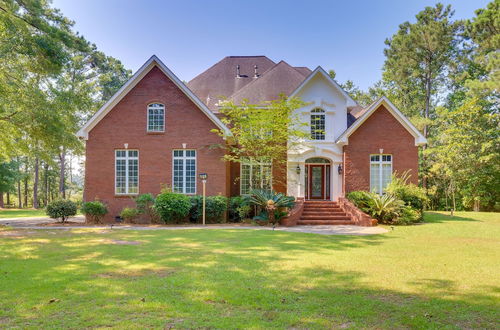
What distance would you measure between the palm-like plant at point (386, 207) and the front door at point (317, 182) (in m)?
4.27

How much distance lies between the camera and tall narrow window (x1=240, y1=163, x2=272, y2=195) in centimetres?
1808

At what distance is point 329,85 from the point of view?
19172 mm

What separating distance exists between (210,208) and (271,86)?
9093 millimetres

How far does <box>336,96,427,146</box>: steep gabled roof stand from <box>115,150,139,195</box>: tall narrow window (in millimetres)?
10929

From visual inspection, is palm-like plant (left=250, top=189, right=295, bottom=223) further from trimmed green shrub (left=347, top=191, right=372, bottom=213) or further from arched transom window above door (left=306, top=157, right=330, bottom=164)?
arched transom window above door (left=306, top=157, right=330, bottom=164)

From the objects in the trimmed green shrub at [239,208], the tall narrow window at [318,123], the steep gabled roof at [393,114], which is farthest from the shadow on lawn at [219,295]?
the tall narrow window at [318,123]

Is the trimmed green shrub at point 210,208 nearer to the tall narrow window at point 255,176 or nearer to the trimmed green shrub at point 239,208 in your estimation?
the trimmed green shrub at point 239,208

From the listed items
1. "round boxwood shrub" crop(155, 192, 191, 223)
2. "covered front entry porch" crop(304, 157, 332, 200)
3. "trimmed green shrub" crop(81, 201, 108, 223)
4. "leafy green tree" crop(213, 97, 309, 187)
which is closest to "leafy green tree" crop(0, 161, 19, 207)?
"trimmed green shrub" crop(81, 201, 108, 223)

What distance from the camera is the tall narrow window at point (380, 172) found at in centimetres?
1847

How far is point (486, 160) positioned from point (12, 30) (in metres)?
28.4

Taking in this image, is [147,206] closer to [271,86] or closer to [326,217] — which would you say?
[326,217]

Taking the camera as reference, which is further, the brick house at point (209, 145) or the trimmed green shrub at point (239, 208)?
the brick house at point (209, 145)

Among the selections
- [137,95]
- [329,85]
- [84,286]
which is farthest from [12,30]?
[329,85]

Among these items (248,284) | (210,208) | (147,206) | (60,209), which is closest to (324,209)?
(210,208)
